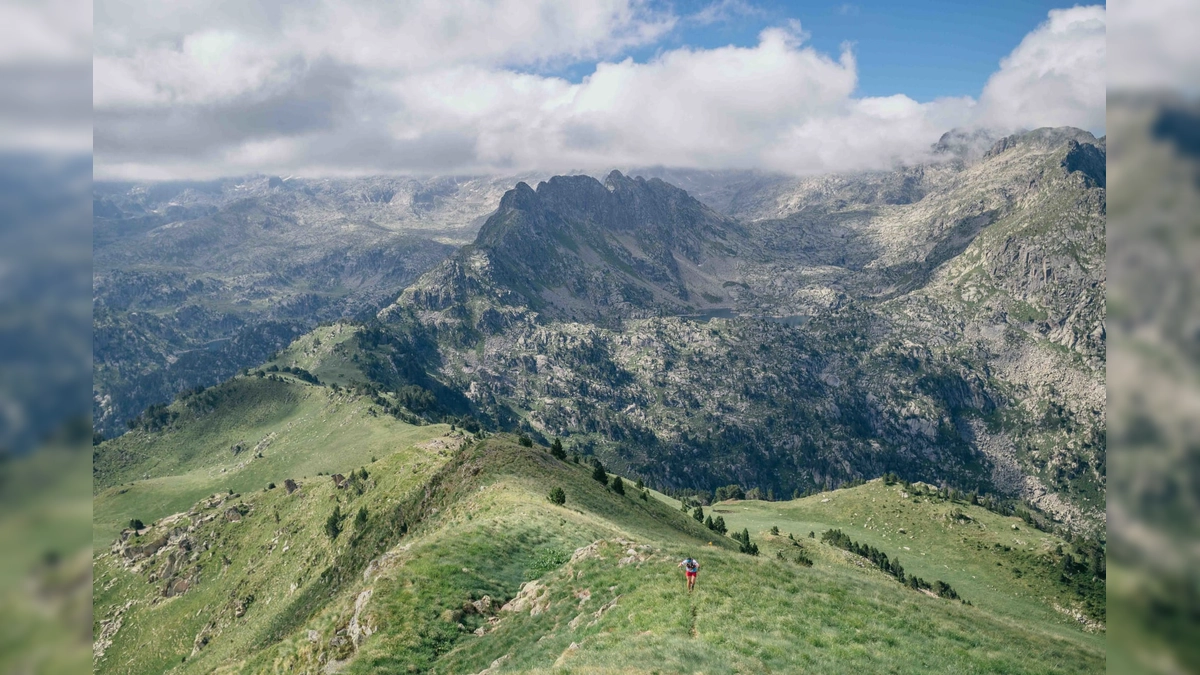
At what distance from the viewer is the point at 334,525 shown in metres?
104

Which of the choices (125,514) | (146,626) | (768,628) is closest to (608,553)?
(768,628)

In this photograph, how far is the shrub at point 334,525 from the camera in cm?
10350

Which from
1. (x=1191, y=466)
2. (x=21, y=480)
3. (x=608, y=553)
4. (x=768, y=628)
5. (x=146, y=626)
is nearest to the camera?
(x=1191, y=466)

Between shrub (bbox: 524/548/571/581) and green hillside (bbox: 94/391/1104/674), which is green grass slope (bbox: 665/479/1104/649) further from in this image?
shrub (bbox: 524/548/571/581)

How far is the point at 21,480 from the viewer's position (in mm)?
5125

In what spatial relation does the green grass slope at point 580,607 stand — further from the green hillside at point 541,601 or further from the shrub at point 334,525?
the shrub at point 334,525

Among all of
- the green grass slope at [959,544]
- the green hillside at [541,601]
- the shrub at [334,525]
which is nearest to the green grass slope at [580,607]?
the green hillside at [541,601]

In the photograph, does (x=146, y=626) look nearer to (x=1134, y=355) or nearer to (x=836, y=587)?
(x=836, y=587)

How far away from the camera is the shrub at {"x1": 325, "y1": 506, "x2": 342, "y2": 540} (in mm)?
103500

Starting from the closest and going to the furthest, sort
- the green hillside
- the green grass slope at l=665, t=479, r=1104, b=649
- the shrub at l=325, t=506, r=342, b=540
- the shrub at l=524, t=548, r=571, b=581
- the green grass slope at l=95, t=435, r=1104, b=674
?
the green grass slope at l=95, t=435, r=1104, b=674 < the green hillside < the shrub at l=524, t=548, r=571, b=581 < the shrub at l=325, t=506, r=342, b=540 < the green grass slope at l=665, t=479, r=1104, b=649

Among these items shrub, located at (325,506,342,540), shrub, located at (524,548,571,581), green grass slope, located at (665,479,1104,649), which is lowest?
green grass slope, located at (665,479,1104,649)

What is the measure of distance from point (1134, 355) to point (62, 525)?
10031mm

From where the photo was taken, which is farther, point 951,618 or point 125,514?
point 125,514

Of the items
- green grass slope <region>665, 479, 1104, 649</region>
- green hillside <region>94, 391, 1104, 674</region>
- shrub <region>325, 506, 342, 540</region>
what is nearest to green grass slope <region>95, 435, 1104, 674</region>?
green hillside <region>94, 391, 1104, 674</region>
